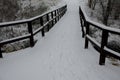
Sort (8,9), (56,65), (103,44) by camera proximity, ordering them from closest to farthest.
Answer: (103,44) → (56,65) → (8,9)

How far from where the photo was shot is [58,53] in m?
6.65

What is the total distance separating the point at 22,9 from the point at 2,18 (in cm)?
487

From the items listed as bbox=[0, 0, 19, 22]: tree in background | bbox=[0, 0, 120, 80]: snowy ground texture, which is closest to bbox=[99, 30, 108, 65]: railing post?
bbox=[0, 0, 120, 80]: snowy ground texture

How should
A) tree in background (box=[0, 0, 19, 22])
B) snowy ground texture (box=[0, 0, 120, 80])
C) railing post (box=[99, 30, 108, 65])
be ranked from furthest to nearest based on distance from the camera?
tree in background (box=[0, 0, 19, 22]), railing post (box=[99, 30, 108, 65]), snowy ground texture (box=[0, 0, 120, 80])

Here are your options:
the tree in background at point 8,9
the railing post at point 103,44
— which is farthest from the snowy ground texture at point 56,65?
the tree in background at point 8,9

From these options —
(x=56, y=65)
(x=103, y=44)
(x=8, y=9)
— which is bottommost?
(x=56, y=65)

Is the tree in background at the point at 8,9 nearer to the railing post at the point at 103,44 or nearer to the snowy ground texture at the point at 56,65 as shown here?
the snowy ground texture at the point at 56,65

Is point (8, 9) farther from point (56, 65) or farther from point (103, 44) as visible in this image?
point (103, 44)

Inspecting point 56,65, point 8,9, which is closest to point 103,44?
point 56,65

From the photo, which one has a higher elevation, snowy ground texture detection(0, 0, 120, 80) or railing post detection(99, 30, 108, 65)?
railing post detection(99, 30, 108, 65)

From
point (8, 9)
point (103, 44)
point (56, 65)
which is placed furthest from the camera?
point (8, 9)

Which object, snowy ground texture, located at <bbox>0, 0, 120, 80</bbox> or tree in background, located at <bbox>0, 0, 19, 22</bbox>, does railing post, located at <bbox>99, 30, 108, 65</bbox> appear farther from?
tree in background, located at <bbox>0, 0, 19, 22</bbox>

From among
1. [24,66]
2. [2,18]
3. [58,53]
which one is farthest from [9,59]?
[2,18]

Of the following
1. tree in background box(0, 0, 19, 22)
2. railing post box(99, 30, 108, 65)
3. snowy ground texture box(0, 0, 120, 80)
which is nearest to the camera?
snowy ground texture box(0, 0, 120, 80)
